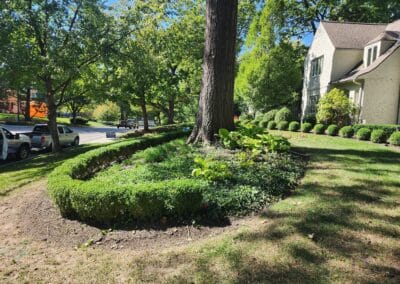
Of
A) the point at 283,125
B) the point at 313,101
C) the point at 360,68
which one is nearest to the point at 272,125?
the point at 283,125

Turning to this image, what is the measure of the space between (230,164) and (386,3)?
29760mm

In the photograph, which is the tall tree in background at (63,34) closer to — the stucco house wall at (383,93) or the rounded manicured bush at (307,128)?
the rounded manicured bush at (307,128)

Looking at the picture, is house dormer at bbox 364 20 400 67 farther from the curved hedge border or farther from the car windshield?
the car windshield

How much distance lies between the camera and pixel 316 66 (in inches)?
941

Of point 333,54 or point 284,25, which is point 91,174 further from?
point 284,25

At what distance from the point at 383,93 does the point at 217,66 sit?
1348 cm

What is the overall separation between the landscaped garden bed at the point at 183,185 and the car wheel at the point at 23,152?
25.4ft

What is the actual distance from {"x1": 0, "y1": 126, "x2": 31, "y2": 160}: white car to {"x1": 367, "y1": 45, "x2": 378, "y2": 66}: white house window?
19971mm

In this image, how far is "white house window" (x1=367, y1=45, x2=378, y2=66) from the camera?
60.4ft

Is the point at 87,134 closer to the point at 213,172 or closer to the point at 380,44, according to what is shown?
the point at 380,44

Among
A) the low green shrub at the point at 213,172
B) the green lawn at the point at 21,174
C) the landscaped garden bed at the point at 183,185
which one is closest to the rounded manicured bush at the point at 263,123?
the landscaped garden bed at the point at 183,185

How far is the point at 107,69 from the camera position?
16.4 meters

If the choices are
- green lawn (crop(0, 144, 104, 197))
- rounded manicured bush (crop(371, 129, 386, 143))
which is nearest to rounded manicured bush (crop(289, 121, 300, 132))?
rounded manicured bush (crop(371, 129, 386, 143))

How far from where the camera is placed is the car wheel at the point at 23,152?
13984 mm
